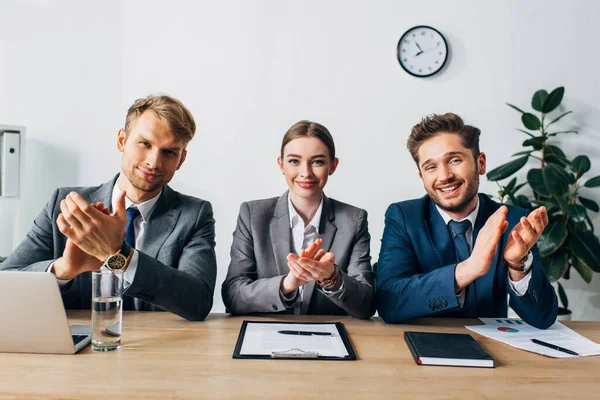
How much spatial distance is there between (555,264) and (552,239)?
189 millimetres

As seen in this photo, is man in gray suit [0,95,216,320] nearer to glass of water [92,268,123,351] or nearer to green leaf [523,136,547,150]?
glass of water [92,268,123,351]

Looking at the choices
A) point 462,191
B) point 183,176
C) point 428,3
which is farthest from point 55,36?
point 462,191

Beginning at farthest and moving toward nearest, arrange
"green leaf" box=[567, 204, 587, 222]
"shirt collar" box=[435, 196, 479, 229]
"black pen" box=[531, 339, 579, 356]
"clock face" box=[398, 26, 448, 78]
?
"clock face" box=[398, 26, 448, 78] < "green leaf" box=[567, 204, 587, 222] < "shirt collar" box=[435, 196, 479, 229] < "black pen" box=[531, 339, 579, 356]

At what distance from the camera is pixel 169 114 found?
174 centimetres

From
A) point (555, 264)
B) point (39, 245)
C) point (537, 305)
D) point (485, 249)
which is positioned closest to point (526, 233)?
point (485, 249)

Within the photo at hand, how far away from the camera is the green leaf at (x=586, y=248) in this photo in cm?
287

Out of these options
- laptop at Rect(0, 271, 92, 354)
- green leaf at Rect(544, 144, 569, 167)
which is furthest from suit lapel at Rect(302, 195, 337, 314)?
green leaf at Rect(544, 144, 569, 167)

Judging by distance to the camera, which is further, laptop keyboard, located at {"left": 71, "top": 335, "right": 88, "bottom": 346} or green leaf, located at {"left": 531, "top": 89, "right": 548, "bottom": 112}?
green leaf, located at {"left": 531, "top": 89, "right": 548, "bottom": 112}

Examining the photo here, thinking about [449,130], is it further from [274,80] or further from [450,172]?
[274,80]

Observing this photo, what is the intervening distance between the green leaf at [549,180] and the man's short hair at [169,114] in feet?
6.96

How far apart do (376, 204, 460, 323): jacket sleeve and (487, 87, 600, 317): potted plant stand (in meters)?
1.49

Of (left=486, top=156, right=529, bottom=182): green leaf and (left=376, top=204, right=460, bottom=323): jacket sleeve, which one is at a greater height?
(left=486, top=156, right=529, bottom=182): green leaf

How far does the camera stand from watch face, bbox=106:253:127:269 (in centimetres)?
135

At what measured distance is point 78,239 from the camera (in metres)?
1.30
